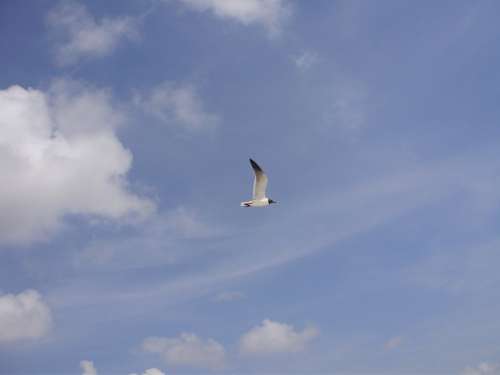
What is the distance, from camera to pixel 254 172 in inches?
5305

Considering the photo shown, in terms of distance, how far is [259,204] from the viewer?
140 m

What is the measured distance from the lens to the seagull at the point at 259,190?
5290 inches

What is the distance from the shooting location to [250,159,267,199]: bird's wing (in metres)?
134

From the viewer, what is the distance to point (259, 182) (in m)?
136

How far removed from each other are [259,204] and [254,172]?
24.0 feet

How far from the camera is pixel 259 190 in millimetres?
137625

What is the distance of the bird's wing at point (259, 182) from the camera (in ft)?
440

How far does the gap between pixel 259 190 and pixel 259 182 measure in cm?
179

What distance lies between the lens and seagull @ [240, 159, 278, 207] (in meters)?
134
